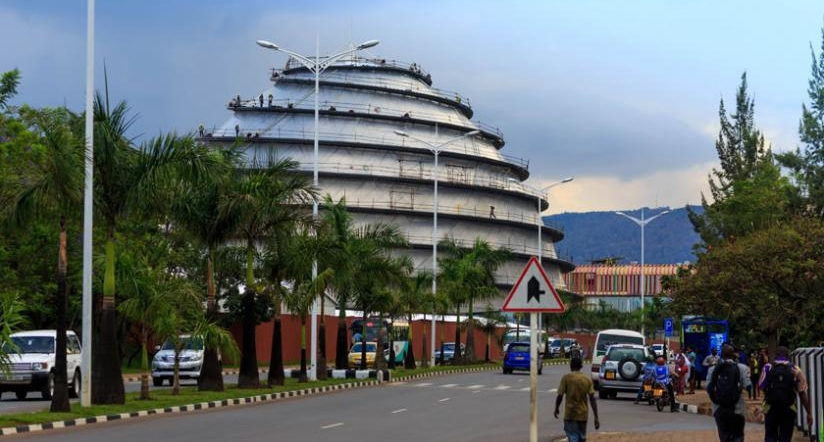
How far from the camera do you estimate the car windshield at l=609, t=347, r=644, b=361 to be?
4233 cm

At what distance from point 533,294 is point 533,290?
0.05 m

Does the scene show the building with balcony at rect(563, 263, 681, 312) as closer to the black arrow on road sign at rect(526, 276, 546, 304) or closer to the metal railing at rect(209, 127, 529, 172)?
the metal railing at rect(209, 127, 529, 172)

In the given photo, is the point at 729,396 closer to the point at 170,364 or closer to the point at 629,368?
the point at 629,368

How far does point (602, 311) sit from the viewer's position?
13350 centimetres

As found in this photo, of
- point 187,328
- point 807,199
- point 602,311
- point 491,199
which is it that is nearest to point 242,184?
point 187,328

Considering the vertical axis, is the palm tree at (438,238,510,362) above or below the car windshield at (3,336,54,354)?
above

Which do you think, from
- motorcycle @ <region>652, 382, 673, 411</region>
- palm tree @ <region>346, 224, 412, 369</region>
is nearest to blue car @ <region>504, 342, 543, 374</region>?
palm tree @ <region>346, 224, 412, 369</region>

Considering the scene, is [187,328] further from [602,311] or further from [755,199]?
[602,311]

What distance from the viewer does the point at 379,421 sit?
27172 mm

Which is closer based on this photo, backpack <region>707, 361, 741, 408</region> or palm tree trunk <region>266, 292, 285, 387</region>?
backpack <region>707, 361, 741, 408</region>

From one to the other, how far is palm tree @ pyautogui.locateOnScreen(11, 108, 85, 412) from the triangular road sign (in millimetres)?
13175

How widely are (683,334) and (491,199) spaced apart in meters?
47.7

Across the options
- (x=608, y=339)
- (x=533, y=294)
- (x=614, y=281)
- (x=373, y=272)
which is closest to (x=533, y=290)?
(x=533, y=294)

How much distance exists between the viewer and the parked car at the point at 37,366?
115ft
